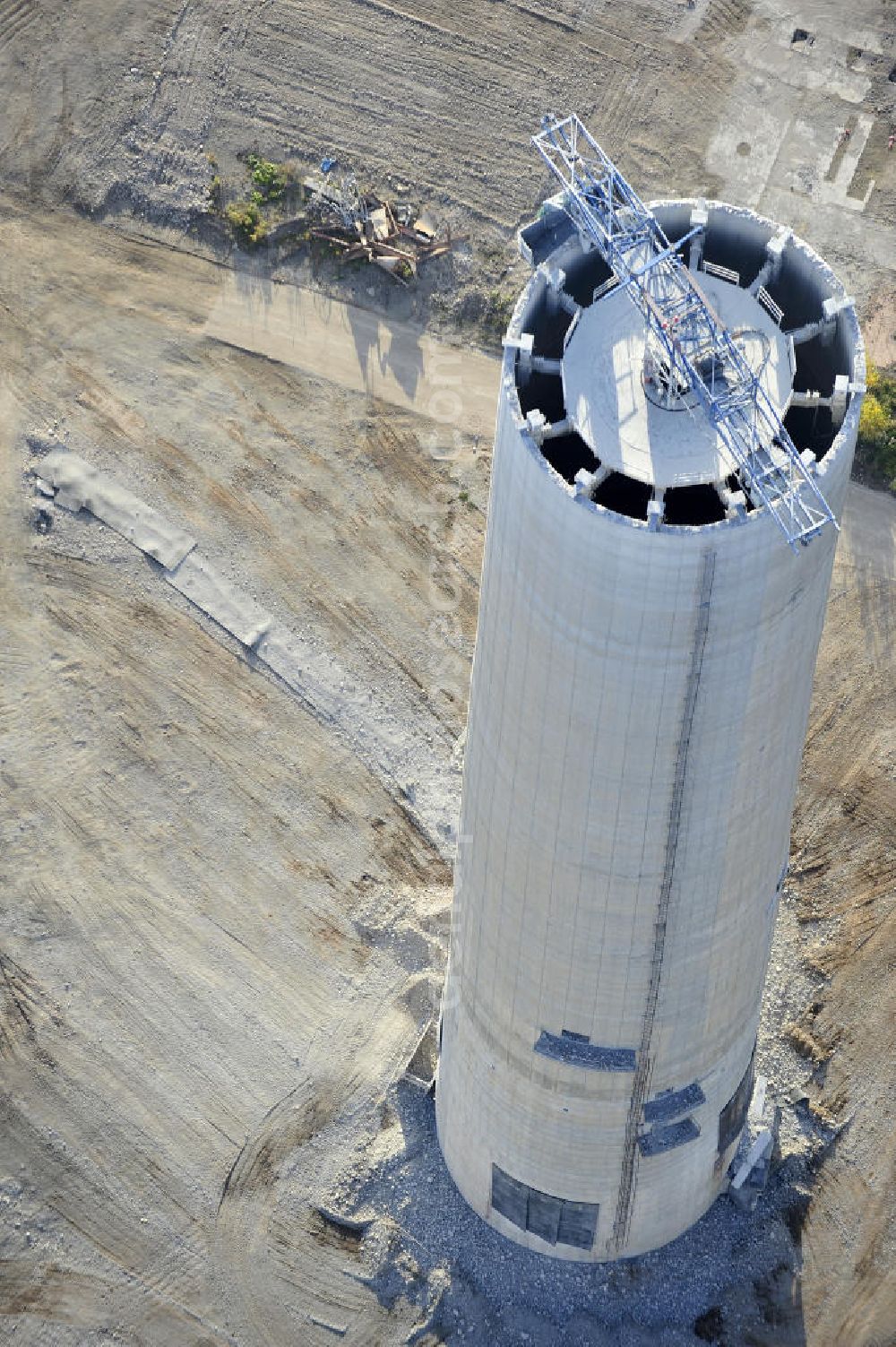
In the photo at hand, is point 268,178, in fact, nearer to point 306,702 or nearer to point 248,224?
point 248,224

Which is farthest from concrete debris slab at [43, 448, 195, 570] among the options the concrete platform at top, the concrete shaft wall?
the concrete platform at top

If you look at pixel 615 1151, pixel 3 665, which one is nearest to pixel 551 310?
pixel 615 1151

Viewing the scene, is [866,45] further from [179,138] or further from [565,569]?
[565,569]

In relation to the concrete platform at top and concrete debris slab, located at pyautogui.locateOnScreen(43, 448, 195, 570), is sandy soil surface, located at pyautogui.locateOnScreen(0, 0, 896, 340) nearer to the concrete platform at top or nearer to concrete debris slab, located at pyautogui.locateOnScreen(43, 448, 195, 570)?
concrete debris slab, located at pyautogui.locateOnScreen(43, 448, 195, 570)

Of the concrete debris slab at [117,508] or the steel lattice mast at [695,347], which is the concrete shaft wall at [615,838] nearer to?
the steel lattice mast at [695,347]

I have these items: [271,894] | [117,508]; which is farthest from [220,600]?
[271,894]

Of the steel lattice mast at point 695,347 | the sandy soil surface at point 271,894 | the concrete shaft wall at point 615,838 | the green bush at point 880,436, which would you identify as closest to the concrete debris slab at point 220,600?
the sandy soil surface at point 271,894
